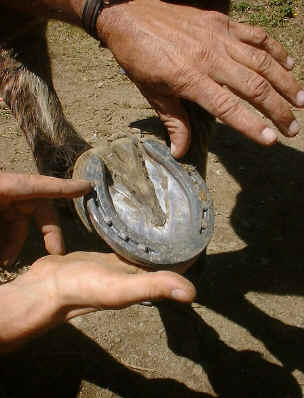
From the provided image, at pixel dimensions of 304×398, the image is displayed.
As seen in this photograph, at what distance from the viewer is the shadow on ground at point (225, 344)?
1.81 metres

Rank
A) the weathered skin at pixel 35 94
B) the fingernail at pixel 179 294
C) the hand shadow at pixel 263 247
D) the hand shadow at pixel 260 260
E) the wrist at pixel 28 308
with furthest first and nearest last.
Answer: the weathered skin at pixel 35 94 < the hand shadow at pixel 263 247 < the hand shadow at pixel 260 260 < the wrist at pixel 28 308 < the fingernail at pixel 179 294

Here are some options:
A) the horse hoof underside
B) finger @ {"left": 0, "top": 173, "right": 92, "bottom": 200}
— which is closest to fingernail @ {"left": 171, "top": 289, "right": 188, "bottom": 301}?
the horse hoof underside

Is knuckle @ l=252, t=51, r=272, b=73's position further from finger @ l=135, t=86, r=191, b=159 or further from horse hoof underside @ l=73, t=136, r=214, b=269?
horse hoof underside @ l=73, t=136, r=214, b=269

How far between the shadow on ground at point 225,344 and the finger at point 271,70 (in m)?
0.93

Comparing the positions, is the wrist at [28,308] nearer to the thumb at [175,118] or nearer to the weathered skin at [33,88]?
the thumb at [175,118]

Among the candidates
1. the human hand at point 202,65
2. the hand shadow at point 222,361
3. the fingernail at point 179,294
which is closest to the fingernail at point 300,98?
the human hand at point 202,65

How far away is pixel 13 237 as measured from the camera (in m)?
1.64

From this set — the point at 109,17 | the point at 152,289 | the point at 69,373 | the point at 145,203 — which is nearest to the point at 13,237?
the point at 145,203

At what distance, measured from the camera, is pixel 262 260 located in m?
2.28

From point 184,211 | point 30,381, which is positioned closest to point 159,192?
point 184,211

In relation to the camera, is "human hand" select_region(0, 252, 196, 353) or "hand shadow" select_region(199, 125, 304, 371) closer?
"human hand" select_region(0, 252, 196, 353)

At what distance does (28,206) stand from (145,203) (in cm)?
41

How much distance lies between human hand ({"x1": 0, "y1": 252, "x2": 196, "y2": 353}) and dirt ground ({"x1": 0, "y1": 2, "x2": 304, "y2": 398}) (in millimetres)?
294

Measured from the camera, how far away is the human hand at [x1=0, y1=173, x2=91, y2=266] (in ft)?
4.64
